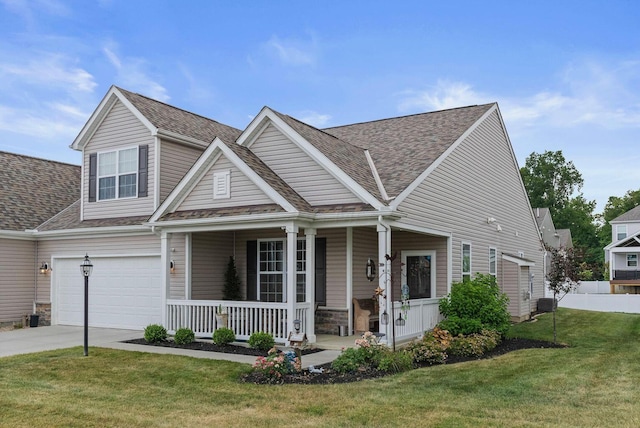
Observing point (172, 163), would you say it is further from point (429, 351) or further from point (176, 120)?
point (429, 351)

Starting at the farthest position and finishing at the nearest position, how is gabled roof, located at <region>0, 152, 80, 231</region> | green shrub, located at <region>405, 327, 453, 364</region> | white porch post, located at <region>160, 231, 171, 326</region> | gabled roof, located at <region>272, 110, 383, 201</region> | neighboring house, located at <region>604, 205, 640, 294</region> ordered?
neighboring house, located at <region>604, 205, 640, 294</region> < gabled roof, located at <region>0, 152, 80, 231</region> < white porch post, located at <region>160, 231, 171, 326</region> < gabled roof, located at <region>272, 110, 383, 201</region> < green shrub, located at <region>405, 327, 453, 364</region>

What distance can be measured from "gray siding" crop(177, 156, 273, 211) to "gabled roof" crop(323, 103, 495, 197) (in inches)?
122

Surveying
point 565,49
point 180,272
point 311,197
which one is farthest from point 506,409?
point 565,49

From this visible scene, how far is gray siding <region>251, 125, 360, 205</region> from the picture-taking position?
536 inches

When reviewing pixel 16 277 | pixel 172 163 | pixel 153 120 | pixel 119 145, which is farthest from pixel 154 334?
pixel 16 277

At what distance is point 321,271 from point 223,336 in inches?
129

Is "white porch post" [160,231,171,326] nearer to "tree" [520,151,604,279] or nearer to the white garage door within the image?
the white garage door

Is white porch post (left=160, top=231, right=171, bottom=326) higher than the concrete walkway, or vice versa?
white porch post (left=160, top=231, right=171, bottom=326)

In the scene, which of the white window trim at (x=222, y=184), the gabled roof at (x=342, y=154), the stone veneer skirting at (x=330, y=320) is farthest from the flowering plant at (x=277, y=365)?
the white window trim at (x=222, y=184)

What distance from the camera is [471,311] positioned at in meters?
15.0

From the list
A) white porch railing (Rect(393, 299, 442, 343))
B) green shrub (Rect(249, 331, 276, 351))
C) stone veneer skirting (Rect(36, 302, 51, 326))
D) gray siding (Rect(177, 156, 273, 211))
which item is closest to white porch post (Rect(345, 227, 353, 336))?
white porch railing (Rect(393, 299, 442, 343))

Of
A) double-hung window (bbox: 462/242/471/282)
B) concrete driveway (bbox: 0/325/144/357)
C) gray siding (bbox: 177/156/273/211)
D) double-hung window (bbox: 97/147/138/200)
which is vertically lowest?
concrete driveway (bbox: 0/325/144/357)

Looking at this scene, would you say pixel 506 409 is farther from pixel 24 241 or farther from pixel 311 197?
pixel 24 241

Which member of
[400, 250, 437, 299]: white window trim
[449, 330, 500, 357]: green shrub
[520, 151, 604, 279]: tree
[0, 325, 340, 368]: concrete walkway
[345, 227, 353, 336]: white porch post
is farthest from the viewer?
[520, 151, 604, 279]: tree
